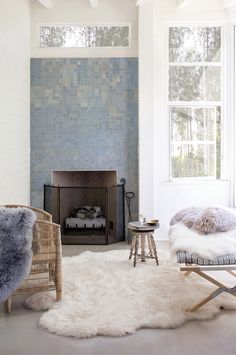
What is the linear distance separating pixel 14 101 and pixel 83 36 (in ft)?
5.15

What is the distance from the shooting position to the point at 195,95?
564cm

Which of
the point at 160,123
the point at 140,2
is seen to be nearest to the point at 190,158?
the point at 160,123

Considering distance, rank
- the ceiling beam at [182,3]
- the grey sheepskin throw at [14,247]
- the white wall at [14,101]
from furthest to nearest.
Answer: the ceiling beam at [182,3], the white wall at [14,101], the grey sheepskin throw at [14,247]

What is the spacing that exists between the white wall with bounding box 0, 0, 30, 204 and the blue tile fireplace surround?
0.65ft

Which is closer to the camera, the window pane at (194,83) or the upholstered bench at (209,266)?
Result: the upholstered bench at (209,266)

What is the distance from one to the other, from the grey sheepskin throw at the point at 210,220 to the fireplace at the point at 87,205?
1575 mm

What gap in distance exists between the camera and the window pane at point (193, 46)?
563cm

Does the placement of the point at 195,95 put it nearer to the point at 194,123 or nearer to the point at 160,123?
the point at 194,123

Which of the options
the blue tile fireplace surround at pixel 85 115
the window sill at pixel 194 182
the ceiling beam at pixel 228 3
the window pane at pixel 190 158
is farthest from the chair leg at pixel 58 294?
the ceiling beam at pixel 228 3

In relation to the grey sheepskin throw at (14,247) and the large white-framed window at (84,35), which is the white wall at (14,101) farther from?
the grey sheepskin throw at (14,247)

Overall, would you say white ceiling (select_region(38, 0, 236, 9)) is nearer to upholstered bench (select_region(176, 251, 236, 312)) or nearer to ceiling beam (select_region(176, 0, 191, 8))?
ceiling beam (select_region(176, 0, 191, 8))

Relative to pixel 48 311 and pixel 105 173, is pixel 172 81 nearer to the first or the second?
pixel 105 173

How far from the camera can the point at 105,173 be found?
5.64m

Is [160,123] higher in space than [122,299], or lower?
higher
